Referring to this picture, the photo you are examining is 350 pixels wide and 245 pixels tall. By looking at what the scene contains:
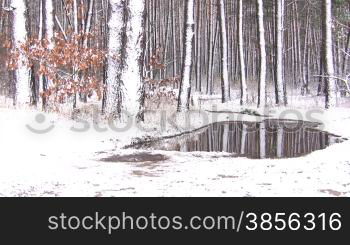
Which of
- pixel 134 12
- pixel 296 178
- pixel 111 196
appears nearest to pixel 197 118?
pixel 134 12

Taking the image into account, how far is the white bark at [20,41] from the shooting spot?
13711 millimetres

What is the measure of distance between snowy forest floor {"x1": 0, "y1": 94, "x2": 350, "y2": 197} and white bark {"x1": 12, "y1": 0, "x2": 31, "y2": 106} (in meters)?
2.23

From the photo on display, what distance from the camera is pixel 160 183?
21.4 feet

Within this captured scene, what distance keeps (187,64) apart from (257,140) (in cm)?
473

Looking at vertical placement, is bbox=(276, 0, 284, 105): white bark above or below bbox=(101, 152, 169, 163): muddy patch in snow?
above

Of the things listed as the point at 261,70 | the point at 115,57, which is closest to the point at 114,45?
the point at 115,57

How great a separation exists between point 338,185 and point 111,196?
2870 mm

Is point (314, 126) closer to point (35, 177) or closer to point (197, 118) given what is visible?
point (197, 118)

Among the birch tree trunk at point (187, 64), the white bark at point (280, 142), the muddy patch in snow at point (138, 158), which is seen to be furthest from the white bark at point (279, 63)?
the muddy patch in snow at point (138, 158)

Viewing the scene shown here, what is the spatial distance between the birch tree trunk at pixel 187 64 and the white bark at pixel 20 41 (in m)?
4.84

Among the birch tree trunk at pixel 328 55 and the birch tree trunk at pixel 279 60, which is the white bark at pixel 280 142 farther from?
the birch tree trunk at pixel 279 60

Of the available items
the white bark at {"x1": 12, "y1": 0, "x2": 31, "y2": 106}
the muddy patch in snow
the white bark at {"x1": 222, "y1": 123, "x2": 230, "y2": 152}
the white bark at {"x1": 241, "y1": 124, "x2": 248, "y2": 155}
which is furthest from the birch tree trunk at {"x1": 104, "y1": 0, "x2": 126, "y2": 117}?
the muddy patch in snow

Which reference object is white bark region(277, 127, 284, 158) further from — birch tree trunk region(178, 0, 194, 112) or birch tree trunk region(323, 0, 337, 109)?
birch tree trunk region(323, 0, 337, 109)

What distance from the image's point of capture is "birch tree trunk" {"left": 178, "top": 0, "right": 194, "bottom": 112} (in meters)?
16.0
